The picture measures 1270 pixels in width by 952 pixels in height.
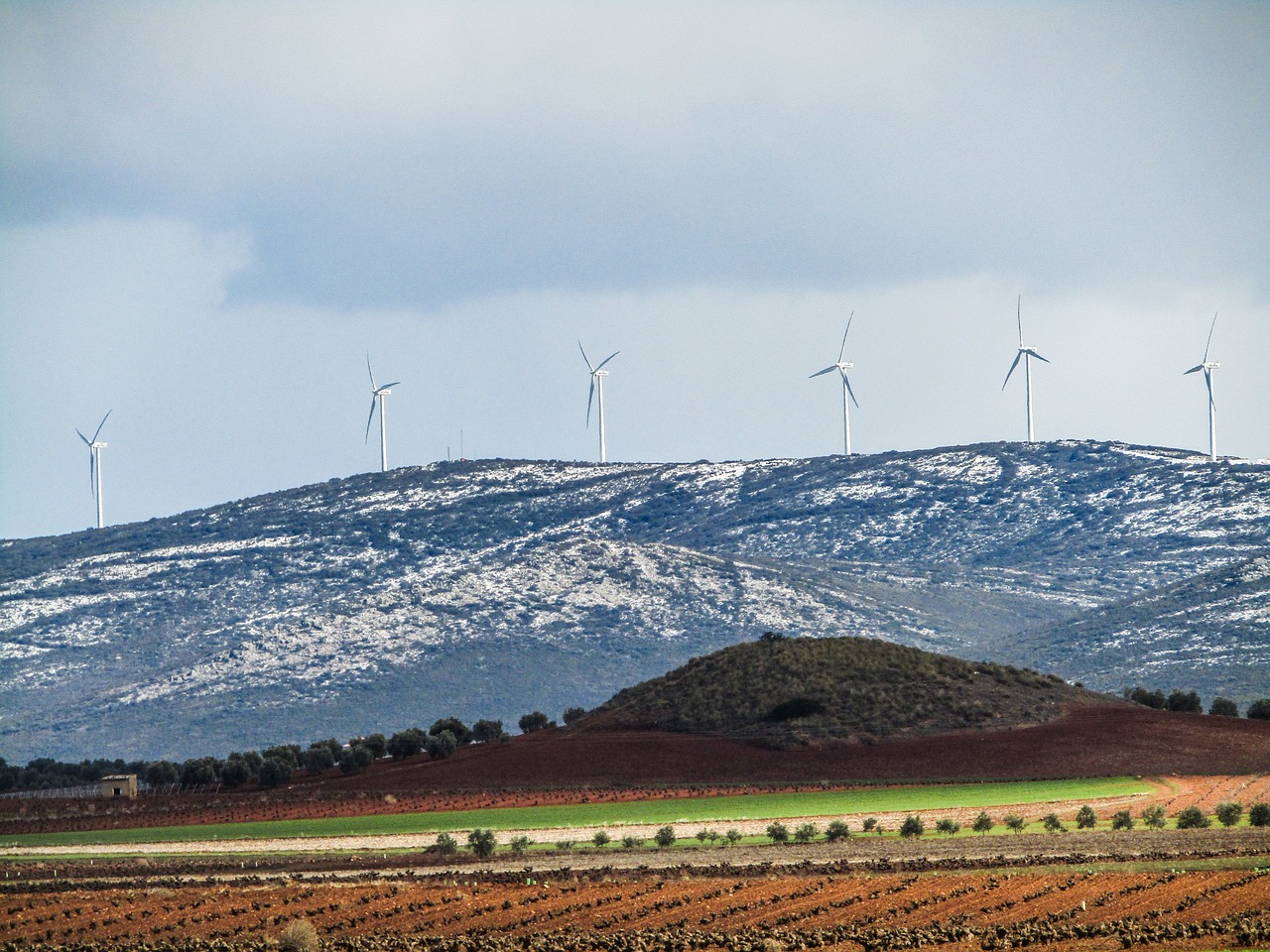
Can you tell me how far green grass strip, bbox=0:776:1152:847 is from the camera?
80000 mm

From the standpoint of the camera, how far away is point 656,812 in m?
83.2

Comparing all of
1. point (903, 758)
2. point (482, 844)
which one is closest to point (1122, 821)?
point (482, 844)

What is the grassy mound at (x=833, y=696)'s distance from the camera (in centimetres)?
10825

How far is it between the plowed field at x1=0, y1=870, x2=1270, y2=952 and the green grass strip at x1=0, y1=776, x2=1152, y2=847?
22.4m

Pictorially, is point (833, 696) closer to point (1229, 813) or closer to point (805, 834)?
point (805, 834)

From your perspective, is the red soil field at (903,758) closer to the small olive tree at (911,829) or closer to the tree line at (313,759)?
the tree line at (313,759)

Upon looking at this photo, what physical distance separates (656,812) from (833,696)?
32.9 metres

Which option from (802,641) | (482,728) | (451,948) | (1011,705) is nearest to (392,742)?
(482,728)

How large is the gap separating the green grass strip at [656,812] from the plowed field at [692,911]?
22.4 meters

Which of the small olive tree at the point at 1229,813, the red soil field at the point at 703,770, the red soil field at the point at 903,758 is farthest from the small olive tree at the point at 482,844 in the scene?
the red soil field at the point at 903,758

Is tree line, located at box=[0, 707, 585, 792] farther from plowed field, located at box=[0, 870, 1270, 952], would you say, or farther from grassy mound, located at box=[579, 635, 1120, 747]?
plowed field, located at box=[0, 870, 1270, 952]

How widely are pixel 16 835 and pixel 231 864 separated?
25512 millimetres

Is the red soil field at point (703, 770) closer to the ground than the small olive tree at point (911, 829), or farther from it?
farther from it

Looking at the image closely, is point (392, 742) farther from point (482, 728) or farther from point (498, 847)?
point (498, 847)
